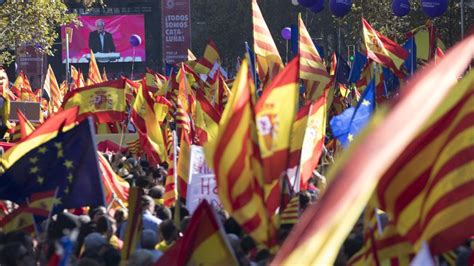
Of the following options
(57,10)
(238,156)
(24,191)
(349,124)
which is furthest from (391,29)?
(238,156)

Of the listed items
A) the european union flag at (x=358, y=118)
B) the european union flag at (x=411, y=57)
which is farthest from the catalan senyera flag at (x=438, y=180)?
the european union flag at (x=411, y=57)

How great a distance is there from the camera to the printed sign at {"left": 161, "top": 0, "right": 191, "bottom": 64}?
55906mm

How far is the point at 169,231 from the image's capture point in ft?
25.9

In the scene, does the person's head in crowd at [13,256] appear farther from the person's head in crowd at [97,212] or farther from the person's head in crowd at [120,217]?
the person's head in crowd at [120,217]

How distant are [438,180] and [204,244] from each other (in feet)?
3.94

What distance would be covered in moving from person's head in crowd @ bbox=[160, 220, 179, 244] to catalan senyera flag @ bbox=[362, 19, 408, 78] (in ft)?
31.1

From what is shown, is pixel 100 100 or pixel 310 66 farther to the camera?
pixel 310 66

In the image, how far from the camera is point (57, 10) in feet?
112

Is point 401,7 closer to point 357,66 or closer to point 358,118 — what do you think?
point 357,66

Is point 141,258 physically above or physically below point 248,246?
above

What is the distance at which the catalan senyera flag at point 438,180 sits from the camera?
→ 5.92m

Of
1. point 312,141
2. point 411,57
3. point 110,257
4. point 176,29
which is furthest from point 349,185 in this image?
point 176,29

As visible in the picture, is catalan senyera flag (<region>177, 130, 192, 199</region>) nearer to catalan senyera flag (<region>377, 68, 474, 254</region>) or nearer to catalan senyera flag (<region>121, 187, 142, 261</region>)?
catalan senyera flag (<region>121, 187, 142, 261</region>)

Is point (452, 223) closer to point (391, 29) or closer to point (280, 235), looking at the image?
point (280, 235)
